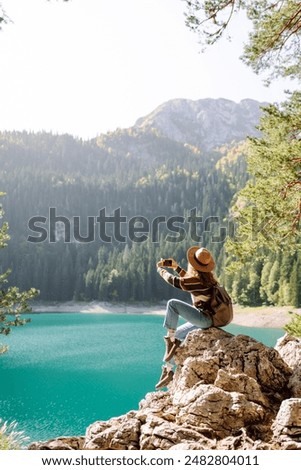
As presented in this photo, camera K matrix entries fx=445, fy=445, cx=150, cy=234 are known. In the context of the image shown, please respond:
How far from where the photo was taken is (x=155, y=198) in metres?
181

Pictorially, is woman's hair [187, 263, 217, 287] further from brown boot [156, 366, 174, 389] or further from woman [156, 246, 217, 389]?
brown boot [156, 366, 174, 389]

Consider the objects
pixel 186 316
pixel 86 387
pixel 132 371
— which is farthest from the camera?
pixel 132 371

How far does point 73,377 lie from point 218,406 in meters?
29.2

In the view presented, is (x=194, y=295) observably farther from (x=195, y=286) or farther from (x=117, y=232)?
(x=117, y=232)

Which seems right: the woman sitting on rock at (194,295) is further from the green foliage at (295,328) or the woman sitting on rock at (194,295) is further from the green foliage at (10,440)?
the green foliage at (295,328)

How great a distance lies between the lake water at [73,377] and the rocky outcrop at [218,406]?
604 inches

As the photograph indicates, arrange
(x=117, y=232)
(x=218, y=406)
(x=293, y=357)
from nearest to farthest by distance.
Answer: (x=218, y=406) < (x=293, y=357) < (x=117, y=232)

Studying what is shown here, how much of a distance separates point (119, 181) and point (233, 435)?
19586cm

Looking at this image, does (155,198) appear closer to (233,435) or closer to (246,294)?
(246,294)

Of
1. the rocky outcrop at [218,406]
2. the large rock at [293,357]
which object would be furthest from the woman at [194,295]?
the large rock at [293,357]

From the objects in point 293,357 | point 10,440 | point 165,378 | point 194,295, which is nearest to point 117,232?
point 10,440

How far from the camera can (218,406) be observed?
5.55 m

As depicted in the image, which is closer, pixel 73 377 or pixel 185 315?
pixel 185 315

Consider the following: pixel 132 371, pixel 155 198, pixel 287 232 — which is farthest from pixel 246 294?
pixel 155 198
